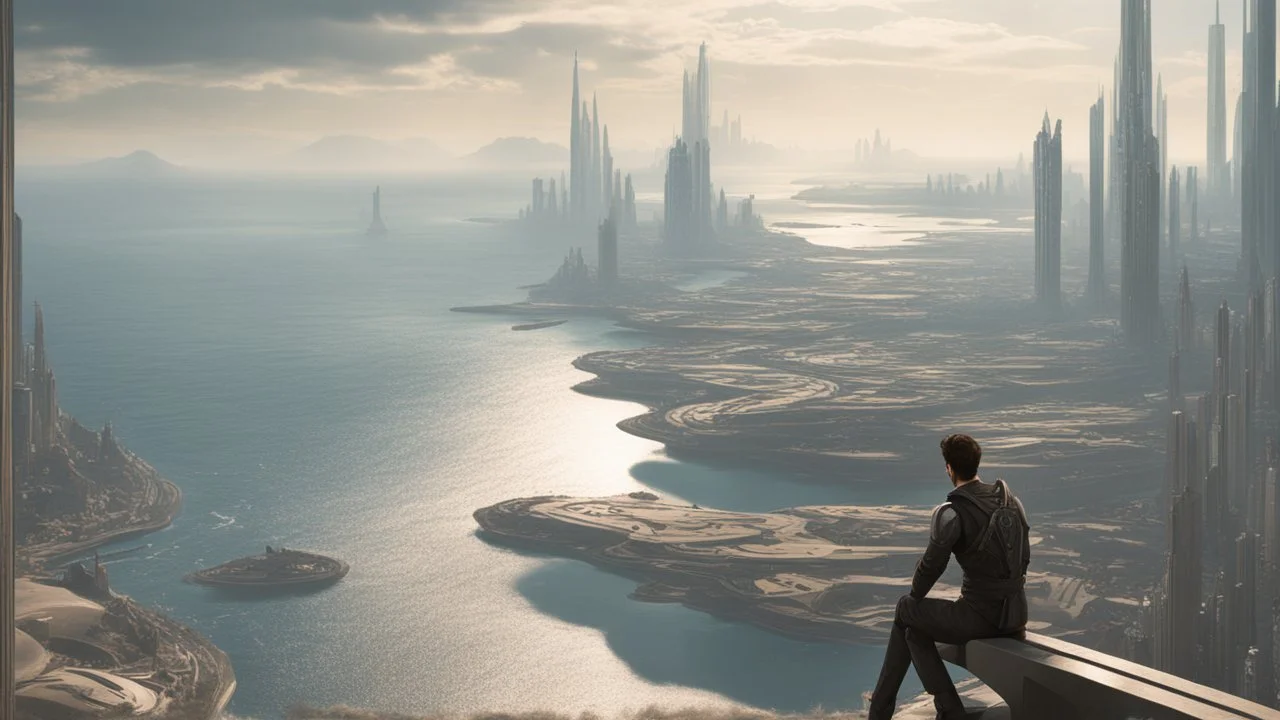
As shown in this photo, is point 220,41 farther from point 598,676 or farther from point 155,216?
point 598,676

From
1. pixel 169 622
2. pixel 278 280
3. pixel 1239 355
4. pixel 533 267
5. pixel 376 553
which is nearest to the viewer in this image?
pixel 169 622

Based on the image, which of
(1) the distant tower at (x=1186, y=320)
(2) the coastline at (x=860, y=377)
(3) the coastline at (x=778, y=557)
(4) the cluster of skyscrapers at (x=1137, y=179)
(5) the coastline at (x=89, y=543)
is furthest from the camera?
(4) the cluster of skyscrapers at (x=1137, y=179)

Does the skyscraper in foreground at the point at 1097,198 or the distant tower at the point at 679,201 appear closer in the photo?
the skyscraper in foreground at the point at 1097,198

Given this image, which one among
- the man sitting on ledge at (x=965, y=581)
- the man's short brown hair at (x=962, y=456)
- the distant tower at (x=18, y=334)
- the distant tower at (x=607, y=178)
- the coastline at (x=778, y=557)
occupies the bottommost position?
the coastline at (x=778, y=557)

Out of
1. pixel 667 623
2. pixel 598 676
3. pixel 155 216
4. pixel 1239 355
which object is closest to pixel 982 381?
pixel 1239 355

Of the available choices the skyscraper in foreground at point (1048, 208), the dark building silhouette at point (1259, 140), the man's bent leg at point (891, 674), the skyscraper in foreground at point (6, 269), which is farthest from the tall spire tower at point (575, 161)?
the man's bent leg at point (891, 674)

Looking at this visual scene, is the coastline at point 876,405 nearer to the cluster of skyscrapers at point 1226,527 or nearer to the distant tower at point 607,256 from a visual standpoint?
the cluster of skyscrapers at point 1226,527
